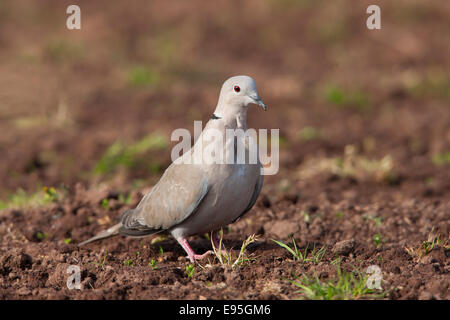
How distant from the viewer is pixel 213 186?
4.50 metres

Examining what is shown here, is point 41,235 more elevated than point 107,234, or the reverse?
point 107,234

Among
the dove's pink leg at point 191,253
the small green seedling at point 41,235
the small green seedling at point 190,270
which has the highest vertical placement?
the dove's pink leg at point 191,253

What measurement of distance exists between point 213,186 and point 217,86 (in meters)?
8.35

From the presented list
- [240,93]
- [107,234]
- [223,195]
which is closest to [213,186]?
[223,195]

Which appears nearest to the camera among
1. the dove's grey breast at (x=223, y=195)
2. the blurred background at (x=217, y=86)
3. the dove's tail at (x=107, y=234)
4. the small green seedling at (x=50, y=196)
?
the dove's grey breast at (x=223, y=195)

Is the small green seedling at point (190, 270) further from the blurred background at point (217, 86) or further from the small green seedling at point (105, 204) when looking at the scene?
the blurred background at point (217, 86)

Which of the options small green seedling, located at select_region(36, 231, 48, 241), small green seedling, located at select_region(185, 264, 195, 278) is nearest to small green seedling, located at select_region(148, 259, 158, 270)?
small green seedling, located at select_region(185, 264, 195, 278)

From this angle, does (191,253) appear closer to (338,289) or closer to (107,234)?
(107,234)

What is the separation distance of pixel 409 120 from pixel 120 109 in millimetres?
4962

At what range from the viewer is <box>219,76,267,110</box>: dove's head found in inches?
178

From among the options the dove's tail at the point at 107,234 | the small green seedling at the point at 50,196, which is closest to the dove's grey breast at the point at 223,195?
the dove's tail at the point at 107,234

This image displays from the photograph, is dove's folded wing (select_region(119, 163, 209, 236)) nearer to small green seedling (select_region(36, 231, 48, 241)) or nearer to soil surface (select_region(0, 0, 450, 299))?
soil surface (select_region(0, 0, 450, 299))

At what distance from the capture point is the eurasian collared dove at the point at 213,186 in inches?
177

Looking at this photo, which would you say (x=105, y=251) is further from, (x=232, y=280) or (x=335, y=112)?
(x=335, y=112)
